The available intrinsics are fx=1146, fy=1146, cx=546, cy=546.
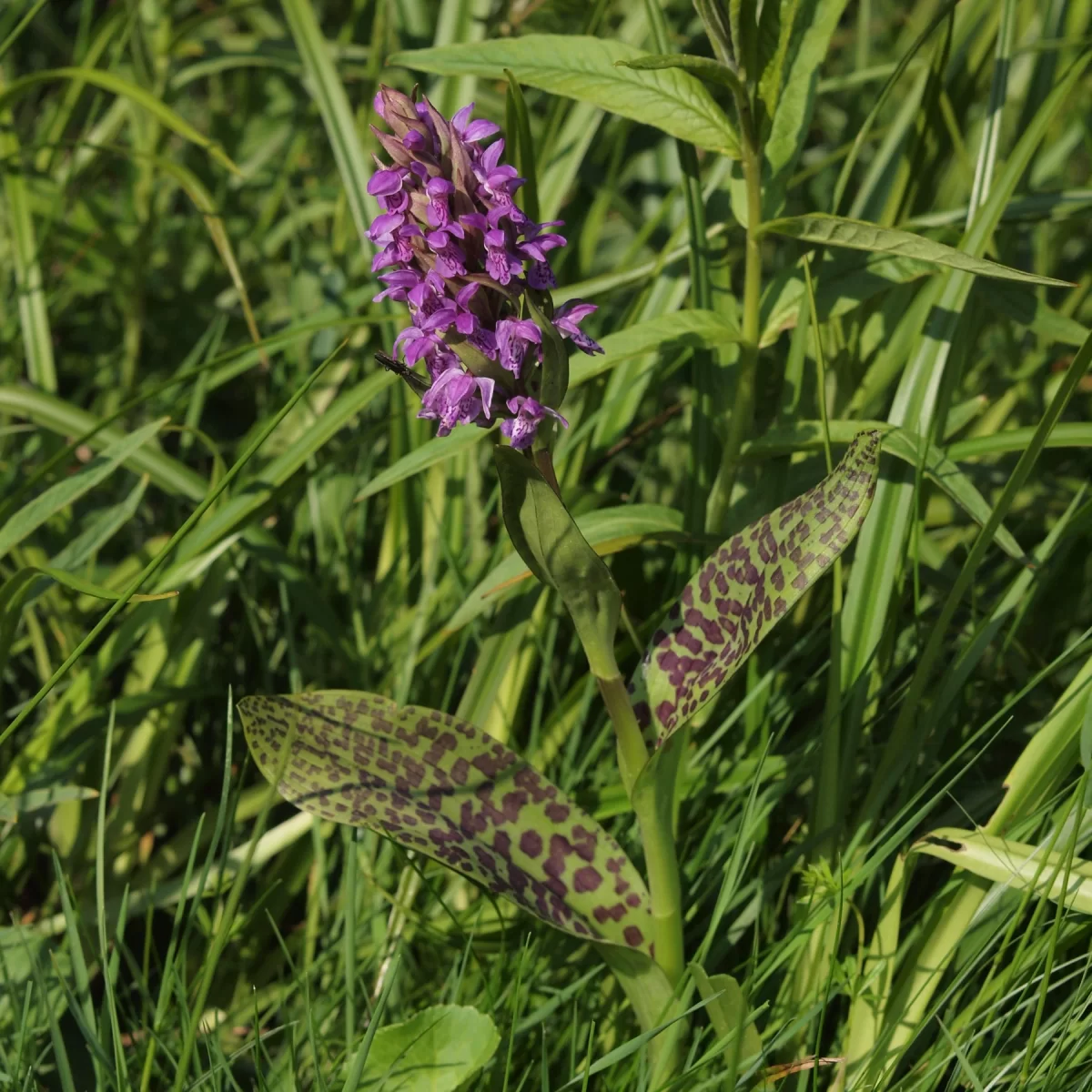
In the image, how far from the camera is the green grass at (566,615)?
1380 millimetres

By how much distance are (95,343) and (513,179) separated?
2021 millimetres

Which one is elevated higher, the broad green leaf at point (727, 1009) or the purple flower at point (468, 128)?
the purple flower at point (468, 128)

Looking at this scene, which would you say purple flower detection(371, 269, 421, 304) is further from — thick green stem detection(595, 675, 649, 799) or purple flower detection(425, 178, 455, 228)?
thick green stem detection(595, 675, 649, 799)

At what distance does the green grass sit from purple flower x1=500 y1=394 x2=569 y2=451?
21 centimetres

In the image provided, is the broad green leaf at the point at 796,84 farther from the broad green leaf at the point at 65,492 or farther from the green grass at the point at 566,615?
the broad green leaf at the point at 65,492

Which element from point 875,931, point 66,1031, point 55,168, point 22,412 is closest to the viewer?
point 875,931

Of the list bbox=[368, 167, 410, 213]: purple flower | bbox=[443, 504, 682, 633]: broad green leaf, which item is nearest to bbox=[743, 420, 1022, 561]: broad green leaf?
bbox=[443, 504, 682, 633]: broad green leaf

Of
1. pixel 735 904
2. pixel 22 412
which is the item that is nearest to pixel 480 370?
pixel 735 904

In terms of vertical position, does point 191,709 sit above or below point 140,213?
below

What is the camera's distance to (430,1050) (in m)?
1.31

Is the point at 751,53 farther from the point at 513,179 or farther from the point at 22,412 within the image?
the point at 22,412

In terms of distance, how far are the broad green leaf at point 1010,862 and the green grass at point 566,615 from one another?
0.04 ft

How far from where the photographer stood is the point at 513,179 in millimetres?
1066

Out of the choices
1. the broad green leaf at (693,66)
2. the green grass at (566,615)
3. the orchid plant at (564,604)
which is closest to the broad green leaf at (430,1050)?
the green grass at (566,615)
